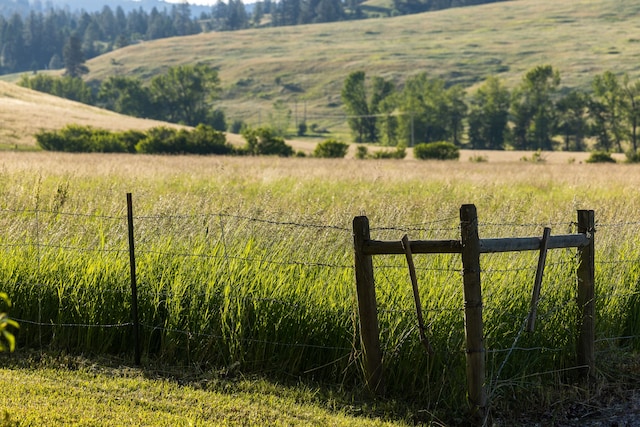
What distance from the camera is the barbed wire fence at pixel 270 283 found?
8.32 meters

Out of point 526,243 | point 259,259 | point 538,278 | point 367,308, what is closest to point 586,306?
point 538,278

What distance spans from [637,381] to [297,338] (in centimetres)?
364

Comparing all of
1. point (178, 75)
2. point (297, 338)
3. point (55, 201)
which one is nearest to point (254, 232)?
point (297, 338)

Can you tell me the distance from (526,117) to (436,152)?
6355cm

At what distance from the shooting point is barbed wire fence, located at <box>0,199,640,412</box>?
328 inches

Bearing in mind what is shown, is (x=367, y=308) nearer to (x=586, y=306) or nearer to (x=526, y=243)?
(x=526, y=243)

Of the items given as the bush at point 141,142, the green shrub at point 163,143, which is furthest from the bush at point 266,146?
the green shrub at point 163,143

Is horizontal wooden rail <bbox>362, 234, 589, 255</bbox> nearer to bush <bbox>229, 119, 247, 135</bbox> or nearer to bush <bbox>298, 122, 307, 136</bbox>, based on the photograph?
bush <bbox>298, 122, 307, 136</bbox>

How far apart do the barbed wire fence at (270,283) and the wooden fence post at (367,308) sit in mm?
232

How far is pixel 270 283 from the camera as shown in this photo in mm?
8867

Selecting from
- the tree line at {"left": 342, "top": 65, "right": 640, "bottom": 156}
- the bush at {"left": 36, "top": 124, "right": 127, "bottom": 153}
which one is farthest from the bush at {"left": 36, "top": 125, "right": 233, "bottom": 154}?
the tree line at {"left": 342, "top": 65, "right": 640, "bottom": 156}

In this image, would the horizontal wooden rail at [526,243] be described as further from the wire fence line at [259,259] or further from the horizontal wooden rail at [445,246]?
the wire fence line at [259,259]

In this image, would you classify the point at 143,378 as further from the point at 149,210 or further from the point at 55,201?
the point at 55,201

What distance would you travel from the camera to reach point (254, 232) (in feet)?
32.5
